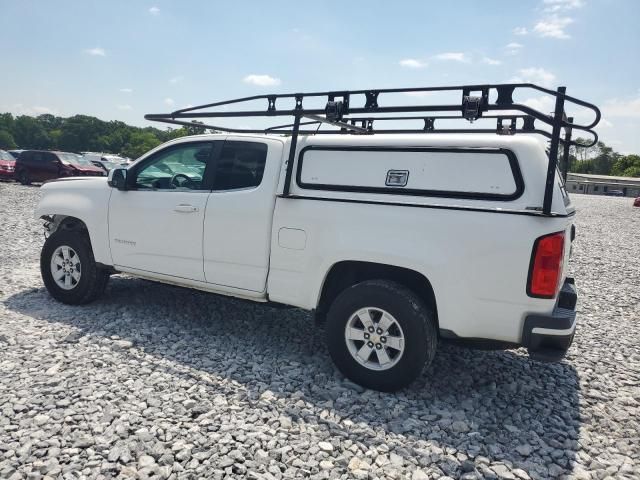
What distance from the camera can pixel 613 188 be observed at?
95.2m

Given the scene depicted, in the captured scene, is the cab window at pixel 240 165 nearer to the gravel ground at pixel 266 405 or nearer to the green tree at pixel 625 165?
the gravel ground at pixel 266 405

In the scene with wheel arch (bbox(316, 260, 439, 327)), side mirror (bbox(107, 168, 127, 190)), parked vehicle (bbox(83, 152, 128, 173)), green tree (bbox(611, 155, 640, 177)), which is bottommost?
wheel arch (bbox(316, 260, 439, 327))

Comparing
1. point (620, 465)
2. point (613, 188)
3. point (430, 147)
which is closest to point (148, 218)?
point (430, 147)

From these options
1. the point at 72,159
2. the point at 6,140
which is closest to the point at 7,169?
the point at 72,159

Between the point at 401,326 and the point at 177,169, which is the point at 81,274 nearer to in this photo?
the point at 177,169

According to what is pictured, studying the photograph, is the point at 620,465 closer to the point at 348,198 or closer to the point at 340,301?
the point at 340,301

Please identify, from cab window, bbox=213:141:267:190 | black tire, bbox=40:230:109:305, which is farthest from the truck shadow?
cab window, bbox=213:141:267:190

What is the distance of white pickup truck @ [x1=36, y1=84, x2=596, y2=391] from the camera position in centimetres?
326

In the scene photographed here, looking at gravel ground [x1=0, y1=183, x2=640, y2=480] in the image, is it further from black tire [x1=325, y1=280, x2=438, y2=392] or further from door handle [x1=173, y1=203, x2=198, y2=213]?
door handle [x1=173, y1=203, x2=198, y2=213]

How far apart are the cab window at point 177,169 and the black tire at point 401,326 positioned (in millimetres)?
1903

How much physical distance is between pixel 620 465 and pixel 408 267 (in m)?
1.78

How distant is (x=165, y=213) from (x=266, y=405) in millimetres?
2211

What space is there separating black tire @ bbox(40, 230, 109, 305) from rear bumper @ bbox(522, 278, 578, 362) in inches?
170

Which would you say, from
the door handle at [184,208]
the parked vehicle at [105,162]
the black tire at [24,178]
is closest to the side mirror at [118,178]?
the door handle at [184,208]
